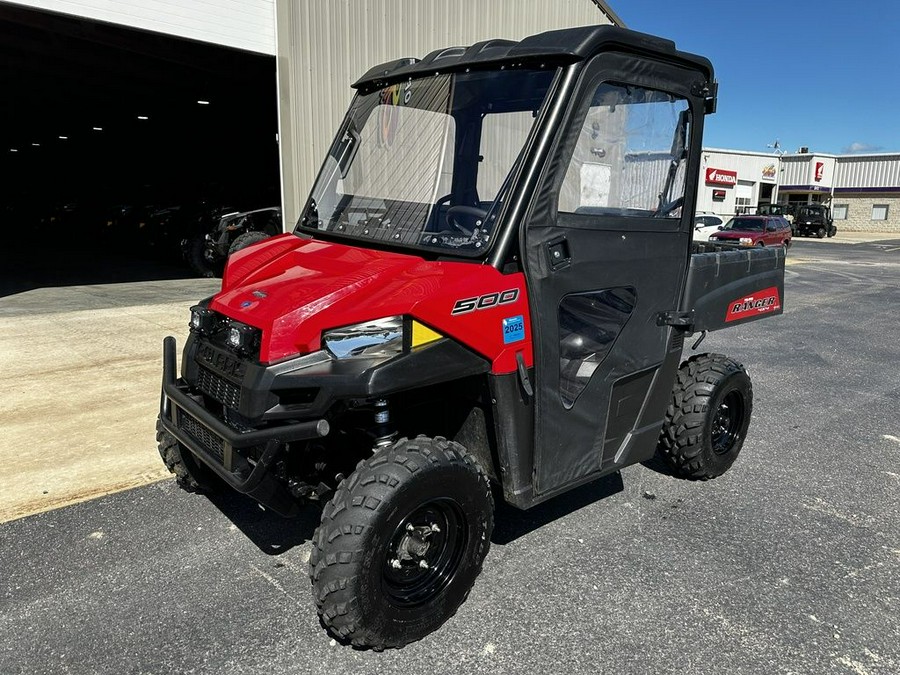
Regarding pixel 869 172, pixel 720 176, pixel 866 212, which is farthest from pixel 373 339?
pixel 869 172

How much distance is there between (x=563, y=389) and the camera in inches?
118

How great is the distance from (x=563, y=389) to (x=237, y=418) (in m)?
1.40

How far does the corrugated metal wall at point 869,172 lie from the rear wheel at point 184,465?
55.3 m

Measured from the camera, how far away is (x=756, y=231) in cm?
2412

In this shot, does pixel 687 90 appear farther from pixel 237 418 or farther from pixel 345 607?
pixel 345 607

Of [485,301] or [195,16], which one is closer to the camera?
[485,301]

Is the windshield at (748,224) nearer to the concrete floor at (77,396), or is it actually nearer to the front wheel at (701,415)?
the concrete floor at (77,396)

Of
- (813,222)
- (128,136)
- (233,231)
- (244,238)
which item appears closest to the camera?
(244,238)

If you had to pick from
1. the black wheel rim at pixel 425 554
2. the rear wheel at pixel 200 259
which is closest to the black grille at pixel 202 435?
the black wheel rim at pixel 425 554

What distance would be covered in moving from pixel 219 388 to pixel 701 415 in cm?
269

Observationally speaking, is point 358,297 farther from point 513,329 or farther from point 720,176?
point 720,176

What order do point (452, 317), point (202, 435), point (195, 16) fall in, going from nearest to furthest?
point (452, 317) < point (202, 435) < point (195, 16)

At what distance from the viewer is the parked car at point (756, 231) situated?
77.6ft

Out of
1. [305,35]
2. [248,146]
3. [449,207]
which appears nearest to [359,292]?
[449,207]
